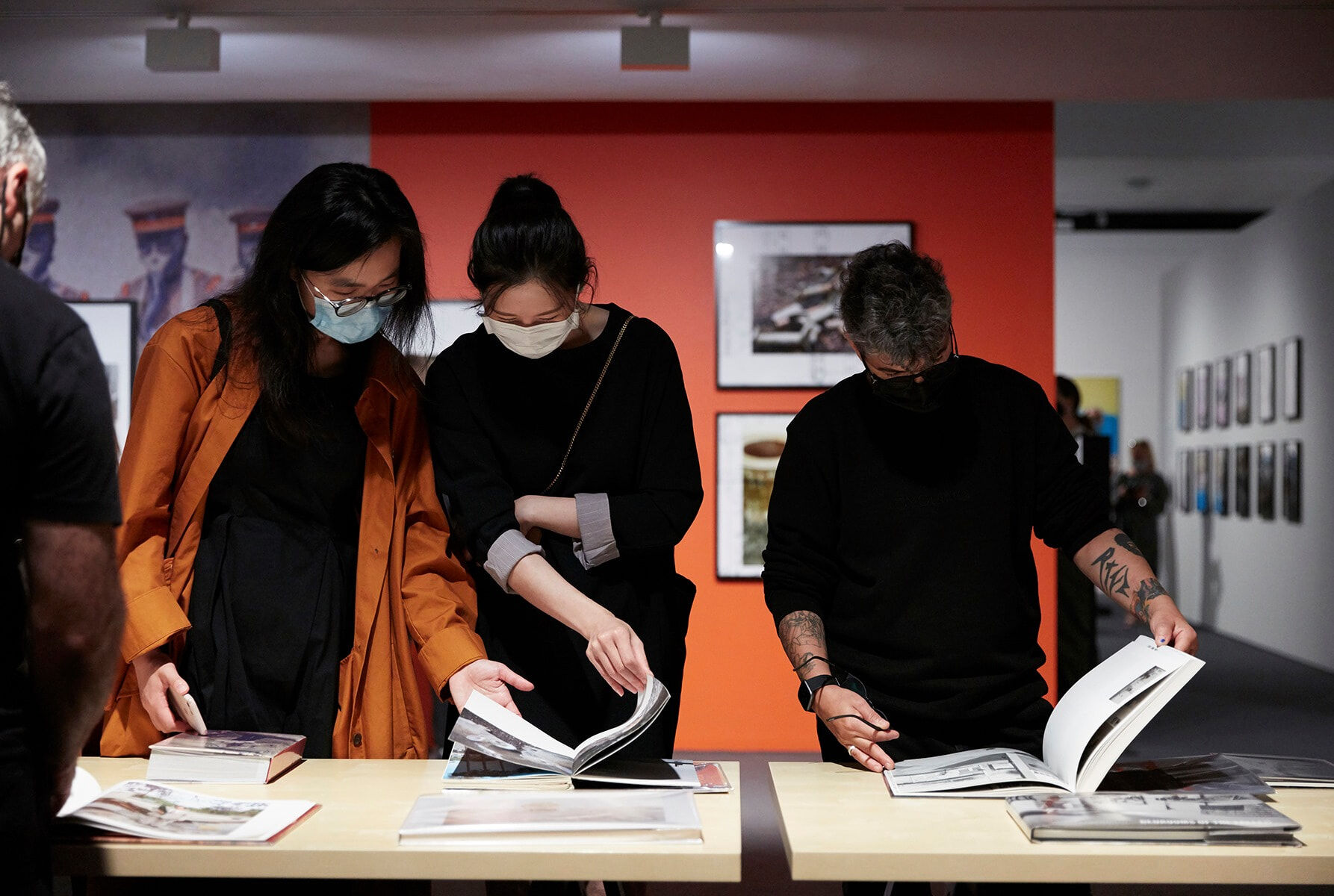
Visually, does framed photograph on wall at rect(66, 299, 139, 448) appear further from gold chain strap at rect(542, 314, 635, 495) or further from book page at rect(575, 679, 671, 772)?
book page at rect(575, 679, 671, 772)

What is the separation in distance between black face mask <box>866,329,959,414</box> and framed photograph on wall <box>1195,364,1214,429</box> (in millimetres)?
9434

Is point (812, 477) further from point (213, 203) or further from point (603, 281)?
point (213, 203)

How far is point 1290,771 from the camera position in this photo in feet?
5.85

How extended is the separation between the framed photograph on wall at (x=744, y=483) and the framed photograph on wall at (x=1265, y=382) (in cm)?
541

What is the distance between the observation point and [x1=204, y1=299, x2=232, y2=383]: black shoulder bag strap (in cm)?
191

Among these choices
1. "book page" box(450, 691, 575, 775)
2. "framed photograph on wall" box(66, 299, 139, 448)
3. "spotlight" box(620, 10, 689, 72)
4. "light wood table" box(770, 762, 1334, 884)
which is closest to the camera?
"light wood table" box(770, 762, 1334, 884)

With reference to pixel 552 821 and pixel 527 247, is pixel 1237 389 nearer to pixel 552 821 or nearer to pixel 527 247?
pixel 527 247

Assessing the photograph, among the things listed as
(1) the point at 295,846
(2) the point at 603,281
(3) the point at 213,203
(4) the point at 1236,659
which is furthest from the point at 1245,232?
(1) the point at 295,846

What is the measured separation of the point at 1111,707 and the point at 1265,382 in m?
8.36

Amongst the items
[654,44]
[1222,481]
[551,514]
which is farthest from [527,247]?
[1222,481]

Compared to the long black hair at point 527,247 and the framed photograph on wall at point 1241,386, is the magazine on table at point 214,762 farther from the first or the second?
the framed photograph on wall at point 1241,386

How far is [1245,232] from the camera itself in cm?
959

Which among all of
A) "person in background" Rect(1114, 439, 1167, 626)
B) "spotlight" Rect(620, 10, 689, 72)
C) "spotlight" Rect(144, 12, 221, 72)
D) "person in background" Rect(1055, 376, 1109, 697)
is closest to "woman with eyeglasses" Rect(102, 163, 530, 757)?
"spotlight" Rect(620, 10, 689, 72)

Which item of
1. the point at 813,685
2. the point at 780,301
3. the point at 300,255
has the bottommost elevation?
the point at 813,685
